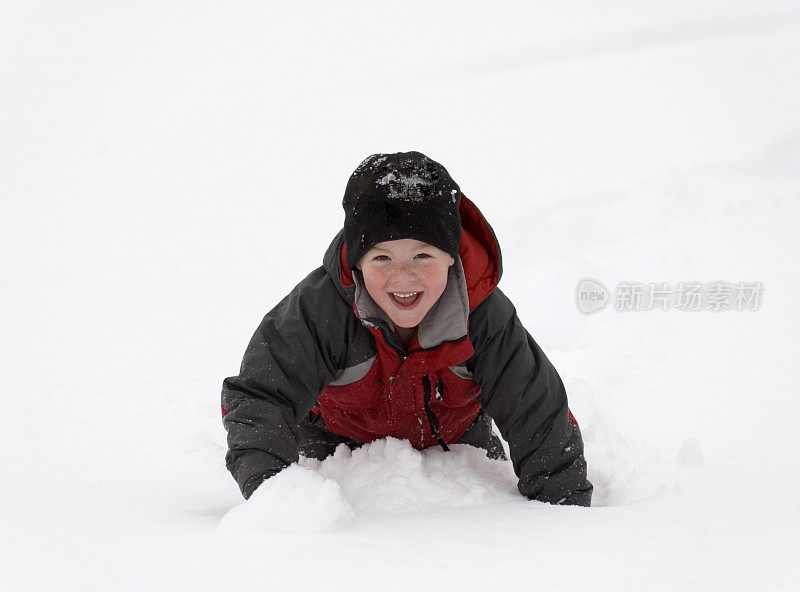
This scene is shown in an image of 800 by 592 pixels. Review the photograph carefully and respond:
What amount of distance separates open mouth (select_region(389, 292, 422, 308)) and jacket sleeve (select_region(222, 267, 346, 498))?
0.46 feet

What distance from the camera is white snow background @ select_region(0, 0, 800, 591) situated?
1.15 meters

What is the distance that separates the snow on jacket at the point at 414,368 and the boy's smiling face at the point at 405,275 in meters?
0.04

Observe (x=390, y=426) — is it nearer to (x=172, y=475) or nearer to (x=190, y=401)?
(x=172, y=475)

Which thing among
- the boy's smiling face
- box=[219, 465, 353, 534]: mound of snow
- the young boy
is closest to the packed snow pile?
box=[219, 465, 353, 534]: mound of snow

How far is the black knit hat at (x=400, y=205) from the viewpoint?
1566 millimetres

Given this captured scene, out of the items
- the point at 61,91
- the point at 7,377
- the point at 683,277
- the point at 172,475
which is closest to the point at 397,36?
the point at 61,91

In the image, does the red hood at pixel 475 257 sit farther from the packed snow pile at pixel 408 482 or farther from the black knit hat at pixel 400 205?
the packed snow pile at pixel 408 482

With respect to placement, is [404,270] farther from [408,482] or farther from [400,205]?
[408,482]

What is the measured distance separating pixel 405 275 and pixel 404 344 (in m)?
0.22

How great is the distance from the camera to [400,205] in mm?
1560

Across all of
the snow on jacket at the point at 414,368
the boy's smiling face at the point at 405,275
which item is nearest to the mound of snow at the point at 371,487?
the snow on jacket at the point at 414,368

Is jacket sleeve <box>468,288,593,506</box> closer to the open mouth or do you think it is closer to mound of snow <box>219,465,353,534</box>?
the open mouth

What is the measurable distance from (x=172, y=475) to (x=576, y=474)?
106 cm

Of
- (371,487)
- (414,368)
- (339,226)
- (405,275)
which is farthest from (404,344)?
(339,226)
